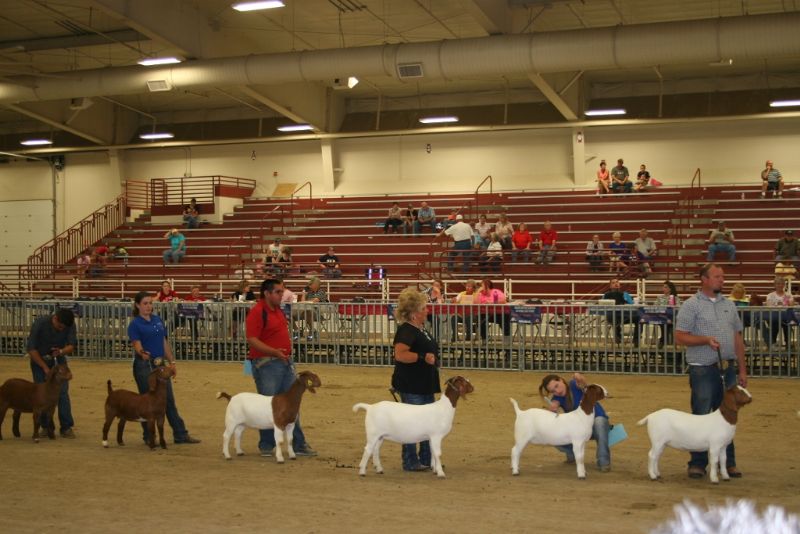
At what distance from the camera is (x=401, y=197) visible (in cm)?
3262

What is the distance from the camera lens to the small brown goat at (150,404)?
9.16 meters

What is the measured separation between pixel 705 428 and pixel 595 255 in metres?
16.4

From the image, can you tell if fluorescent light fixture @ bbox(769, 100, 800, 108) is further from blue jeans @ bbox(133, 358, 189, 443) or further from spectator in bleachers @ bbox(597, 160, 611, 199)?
blue jeans @ bbox(133, 358, 189, 443)

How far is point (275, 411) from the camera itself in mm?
8461

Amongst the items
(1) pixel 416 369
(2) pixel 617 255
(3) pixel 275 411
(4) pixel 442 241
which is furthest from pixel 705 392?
(4) pixel 442 241

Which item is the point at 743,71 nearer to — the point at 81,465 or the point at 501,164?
the point at 501,164

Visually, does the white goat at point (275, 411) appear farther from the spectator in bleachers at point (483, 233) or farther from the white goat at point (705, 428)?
the spectator in bleachers at point (483, 233)

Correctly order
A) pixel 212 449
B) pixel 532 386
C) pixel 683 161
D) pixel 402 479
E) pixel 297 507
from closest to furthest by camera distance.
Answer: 1. pixel 297 507
2. pixel 402 479
3. pixel 212 449
4. pixel 532 386
5. pixel 683 161

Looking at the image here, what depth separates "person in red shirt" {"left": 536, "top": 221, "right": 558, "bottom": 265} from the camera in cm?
2438

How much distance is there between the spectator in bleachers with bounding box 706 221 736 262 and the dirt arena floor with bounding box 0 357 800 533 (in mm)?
12253

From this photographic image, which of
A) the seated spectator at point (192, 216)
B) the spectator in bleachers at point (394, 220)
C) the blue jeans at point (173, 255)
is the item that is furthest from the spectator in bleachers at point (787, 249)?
the seated spectator at point (192, 216)

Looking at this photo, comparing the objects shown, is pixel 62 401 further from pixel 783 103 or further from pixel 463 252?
pixel 783 103

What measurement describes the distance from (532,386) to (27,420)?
723cm

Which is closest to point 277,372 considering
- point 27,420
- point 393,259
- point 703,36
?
point 27,420
